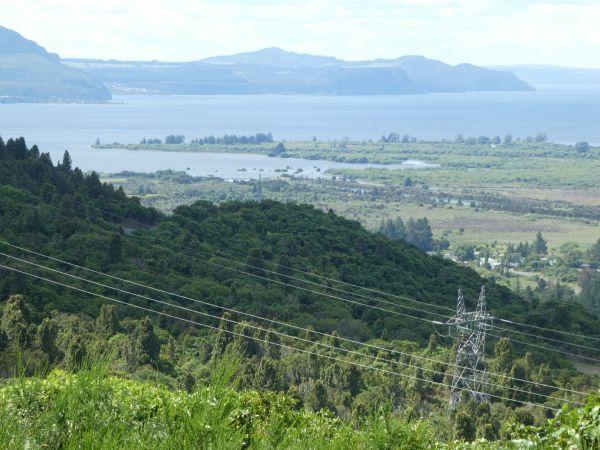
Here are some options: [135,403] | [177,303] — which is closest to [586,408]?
[135,403]

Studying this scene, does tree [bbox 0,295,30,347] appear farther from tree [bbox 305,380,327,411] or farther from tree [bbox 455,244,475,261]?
tree [bbox 455,244,475,261]

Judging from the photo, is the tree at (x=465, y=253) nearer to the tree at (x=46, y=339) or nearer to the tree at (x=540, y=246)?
the tree at (x=540, y=246)

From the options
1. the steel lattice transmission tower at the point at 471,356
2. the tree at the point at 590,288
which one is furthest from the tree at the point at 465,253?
the steel lattice transmission tower at the point at 471,356

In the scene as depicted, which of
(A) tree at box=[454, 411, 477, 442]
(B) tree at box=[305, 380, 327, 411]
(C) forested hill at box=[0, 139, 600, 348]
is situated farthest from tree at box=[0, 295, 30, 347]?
(A) tree at box=[454, 411, 477, 442]

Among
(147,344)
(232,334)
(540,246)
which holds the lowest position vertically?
(540,246)

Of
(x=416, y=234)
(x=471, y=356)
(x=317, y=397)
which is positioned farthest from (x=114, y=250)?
(x=416, y=234)

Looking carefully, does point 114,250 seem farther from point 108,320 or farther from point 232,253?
point 108,320

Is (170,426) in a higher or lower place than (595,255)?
higher
